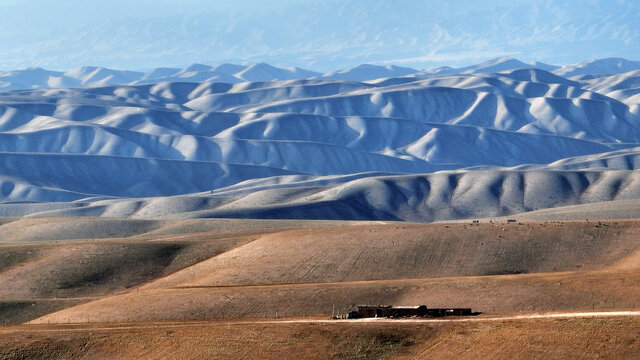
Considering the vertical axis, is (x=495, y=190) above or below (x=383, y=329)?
below

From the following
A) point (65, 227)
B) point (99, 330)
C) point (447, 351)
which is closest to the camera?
point (447, 351)

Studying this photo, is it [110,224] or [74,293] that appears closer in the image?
[74,293]

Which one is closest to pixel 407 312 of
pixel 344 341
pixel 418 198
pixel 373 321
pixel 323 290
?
pixel 373 321

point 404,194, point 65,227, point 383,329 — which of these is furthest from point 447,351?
point 404,194

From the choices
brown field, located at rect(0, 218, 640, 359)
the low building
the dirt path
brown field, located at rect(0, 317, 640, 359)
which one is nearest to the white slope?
brown field, located at rect(0, 218, 640, 359)

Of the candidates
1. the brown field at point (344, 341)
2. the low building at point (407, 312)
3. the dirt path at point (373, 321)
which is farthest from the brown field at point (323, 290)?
the low building at point (407, 312)

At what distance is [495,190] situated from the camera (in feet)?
580

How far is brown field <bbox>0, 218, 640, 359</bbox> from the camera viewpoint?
4291cm

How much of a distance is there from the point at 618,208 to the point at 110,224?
59281mm

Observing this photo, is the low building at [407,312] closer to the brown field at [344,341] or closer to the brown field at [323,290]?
the brown field at [323,290]

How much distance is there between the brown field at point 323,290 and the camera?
1689 inches

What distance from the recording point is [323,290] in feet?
202

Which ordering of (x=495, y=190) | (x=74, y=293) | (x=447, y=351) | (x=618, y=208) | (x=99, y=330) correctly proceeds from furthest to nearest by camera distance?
(x=495, y=190), (x=618, y=208), (x=74, y=293), (x=99, y=330), (x=447, y=351)

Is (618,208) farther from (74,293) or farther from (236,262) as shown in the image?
(74,293)
